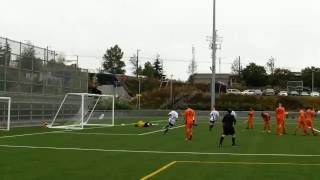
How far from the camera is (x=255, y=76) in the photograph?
136 meters

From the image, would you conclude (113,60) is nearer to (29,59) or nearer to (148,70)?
(148,70)

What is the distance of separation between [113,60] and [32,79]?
96.9 meters

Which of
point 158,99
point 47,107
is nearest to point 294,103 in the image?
point 158,99

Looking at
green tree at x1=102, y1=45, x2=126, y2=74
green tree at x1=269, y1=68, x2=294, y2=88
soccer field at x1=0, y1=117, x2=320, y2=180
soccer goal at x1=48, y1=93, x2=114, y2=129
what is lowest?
soccer field at x1=0, y1=117, x2=320, y2=180

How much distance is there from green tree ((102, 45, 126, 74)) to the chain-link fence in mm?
86568

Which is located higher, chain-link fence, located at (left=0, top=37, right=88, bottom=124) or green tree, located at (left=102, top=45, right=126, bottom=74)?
green tree, located at (left=102, top=45, right=126, bottom=74)

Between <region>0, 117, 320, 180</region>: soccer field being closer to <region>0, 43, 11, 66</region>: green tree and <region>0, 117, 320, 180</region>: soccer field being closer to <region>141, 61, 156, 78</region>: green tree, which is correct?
<region>0, 43, 11, 66</region>: green tree

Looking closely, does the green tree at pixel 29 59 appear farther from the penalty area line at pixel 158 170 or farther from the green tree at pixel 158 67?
the green tree at pixel 158 67

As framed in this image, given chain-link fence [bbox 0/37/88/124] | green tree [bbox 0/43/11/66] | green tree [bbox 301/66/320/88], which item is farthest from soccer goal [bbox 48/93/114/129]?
green tree [bbox 301/66/320/88]

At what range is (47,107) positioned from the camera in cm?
5212

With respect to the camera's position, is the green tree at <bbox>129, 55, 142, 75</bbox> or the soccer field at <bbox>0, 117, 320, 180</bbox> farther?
the green tree at <bbox>129, 55, 142, 75</bbox>

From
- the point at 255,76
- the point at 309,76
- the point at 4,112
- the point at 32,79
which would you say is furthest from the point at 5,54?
the point at 309,76

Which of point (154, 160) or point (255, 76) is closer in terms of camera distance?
point (154, 160)

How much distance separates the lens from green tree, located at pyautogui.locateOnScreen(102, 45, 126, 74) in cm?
14675
